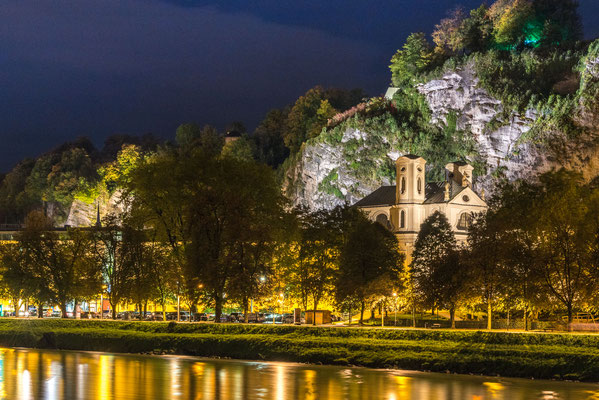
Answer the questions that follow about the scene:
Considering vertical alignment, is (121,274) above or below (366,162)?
below

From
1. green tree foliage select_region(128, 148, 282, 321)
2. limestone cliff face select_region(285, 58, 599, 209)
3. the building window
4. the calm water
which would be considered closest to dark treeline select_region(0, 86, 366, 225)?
limestone cliff face select_region(285, 58, 599, 209)

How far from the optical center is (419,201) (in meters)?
123

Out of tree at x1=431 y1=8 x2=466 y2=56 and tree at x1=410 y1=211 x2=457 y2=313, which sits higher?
tree at x1=431 y1=8 x2=466 y2=56

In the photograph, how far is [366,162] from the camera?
142 m

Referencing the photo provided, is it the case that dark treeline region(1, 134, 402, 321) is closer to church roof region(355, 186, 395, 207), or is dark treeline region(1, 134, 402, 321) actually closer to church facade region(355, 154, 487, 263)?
church facade region(355, 154, 487, 263)

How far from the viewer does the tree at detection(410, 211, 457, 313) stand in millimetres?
70375

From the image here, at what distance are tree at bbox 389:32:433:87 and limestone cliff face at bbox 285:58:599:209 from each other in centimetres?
903

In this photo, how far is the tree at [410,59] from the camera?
149 metres

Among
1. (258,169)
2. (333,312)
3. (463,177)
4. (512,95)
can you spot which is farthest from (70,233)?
(512,95)

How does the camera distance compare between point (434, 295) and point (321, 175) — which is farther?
point (321, 175)

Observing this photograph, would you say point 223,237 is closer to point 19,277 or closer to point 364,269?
point 364,269

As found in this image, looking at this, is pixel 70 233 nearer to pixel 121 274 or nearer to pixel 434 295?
pixel 121 274

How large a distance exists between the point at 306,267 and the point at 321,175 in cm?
6859

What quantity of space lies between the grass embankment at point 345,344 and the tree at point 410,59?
93.4 m
